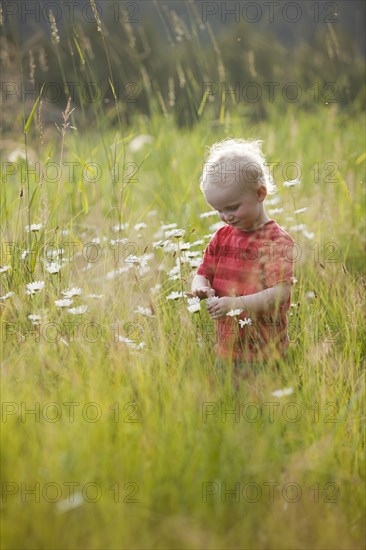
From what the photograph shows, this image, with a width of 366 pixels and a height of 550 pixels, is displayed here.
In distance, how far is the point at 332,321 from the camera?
2.66 metres

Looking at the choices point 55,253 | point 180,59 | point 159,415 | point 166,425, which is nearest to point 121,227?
point 55,253

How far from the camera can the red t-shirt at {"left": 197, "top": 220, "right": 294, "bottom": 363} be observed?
2293 mm

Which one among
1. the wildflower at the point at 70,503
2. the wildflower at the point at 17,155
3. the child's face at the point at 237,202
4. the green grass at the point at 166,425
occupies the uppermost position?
the child's face at the point at 237,202

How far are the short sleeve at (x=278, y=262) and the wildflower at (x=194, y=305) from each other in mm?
270

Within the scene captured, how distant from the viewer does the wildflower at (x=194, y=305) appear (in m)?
2.38

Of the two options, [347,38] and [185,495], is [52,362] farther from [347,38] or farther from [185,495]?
[347,38]

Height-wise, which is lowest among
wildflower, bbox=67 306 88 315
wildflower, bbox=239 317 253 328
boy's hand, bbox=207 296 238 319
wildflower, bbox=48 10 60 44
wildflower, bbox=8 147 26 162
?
wildflower, bbox=239 317 253 328

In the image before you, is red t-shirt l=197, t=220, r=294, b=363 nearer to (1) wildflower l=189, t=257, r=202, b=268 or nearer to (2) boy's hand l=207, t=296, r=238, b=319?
(2) boy's hand l=207, t=296, r=238, b=319

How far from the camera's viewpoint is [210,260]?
2.52 metres

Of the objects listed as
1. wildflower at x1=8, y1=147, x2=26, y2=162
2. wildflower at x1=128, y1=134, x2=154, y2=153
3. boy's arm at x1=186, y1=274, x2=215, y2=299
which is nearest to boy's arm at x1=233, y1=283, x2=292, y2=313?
boy's arm at x1=186, y1=274, x2=215, y2=299

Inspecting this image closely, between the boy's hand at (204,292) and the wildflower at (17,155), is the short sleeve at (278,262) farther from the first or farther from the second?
the wildflower at (17,155)

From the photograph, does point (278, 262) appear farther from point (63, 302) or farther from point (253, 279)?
point (63, 302)

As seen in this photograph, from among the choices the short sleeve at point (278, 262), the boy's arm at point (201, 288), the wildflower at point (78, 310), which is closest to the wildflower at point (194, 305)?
the boy's arm at point (201, 288)

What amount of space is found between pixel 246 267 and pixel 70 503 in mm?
1140
